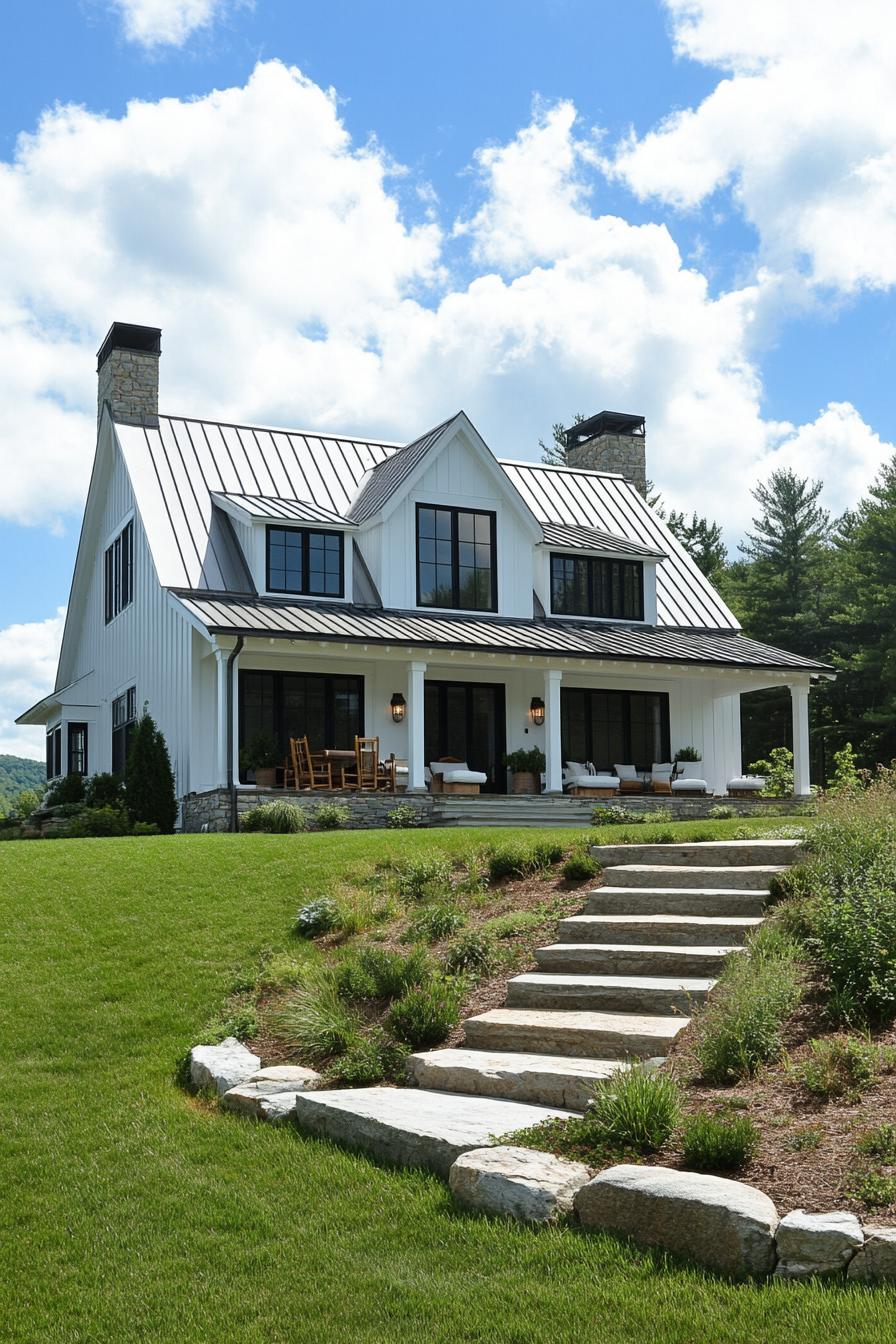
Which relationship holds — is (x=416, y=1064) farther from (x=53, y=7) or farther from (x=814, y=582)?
(x=814, y=582)

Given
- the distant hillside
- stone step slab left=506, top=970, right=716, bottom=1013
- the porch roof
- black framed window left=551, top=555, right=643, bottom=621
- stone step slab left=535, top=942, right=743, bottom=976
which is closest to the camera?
stone step slab left=506, top=970, right=716, bottom=1013

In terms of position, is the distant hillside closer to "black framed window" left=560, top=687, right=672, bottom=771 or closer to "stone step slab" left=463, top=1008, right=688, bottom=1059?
"black framed window" left=560, top=687, right=672, bottom=771

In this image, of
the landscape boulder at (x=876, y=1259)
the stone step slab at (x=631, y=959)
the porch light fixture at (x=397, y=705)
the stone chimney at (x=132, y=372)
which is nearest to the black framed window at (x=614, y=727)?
the porch light fixture at (x=397, y=705)

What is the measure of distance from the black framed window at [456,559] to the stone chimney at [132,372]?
5.74 meters

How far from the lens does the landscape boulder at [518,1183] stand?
5.50 m

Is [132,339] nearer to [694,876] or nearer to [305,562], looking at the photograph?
[305,562]

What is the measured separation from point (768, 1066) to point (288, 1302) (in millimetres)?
2829

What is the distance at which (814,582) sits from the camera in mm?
41688

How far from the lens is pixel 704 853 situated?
1065 centimetres

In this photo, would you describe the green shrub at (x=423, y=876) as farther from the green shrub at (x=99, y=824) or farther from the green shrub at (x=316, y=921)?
the green shrub at (x=99, y=824)

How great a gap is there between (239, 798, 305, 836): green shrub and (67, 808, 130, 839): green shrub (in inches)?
91.1

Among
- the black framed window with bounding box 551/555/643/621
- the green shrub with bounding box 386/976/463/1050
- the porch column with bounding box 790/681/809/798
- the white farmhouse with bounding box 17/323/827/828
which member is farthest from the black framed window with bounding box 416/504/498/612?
the green shrub with bounding box 386/976/463/1050

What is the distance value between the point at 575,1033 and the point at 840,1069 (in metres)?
1.76

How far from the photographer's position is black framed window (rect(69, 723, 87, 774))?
2586cm
